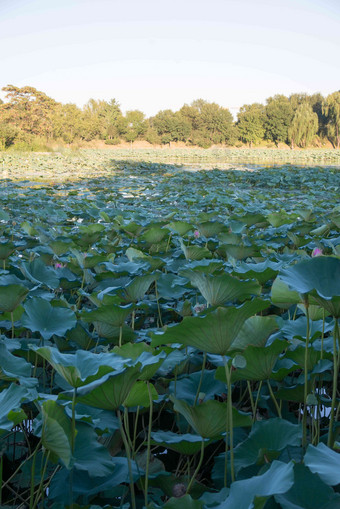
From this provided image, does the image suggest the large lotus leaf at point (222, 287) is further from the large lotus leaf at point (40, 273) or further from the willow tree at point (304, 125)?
the willow tree at point (304, 125)

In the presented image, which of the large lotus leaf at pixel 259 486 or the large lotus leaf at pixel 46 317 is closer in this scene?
the large lotus leaf at pixel 259 486

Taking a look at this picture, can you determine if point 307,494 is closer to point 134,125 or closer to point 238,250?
point 238,250

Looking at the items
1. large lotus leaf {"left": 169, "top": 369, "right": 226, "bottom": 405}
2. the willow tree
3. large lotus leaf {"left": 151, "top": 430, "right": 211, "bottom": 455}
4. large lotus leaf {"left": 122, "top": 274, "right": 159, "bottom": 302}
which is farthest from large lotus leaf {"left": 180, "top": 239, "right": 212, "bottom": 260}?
the willow tree

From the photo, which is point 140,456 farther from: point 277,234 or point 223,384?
A: point 277,234

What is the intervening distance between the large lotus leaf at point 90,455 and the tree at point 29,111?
27.2 m

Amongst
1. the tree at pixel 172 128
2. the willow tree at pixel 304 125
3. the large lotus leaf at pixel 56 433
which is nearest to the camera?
the large lotus leaf at pixel 56 433

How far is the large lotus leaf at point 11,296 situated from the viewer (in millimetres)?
1318

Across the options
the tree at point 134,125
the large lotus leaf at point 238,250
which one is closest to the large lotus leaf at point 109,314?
the large lotus leaf at point 238,250

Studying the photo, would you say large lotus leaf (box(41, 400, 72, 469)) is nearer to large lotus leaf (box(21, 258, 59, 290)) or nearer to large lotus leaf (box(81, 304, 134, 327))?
large lotus leaf (box(81, 304, 134, 327))

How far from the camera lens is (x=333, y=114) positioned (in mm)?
42500

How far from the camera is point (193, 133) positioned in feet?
159

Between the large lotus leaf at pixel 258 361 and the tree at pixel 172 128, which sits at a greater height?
the tree at pixel 172 128

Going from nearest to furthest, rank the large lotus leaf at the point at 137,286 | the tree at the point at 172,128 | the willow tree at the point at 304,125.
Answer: the large lotus leaf at the point at 137,286, the willow tree at the point at 304,125, the tree at the point at 172,128

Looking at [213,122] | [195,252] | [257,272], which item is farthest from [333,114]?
[257,272]
